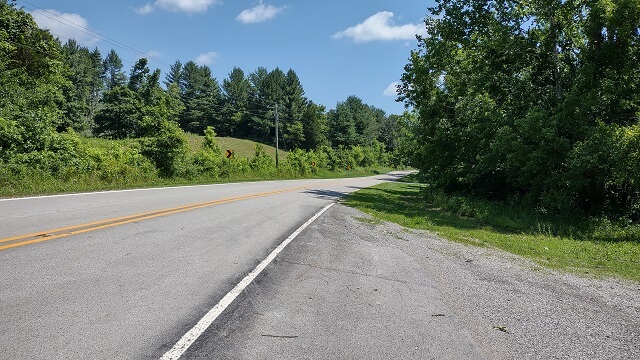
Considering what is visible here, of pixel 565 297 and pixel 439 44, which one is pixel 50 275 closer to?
pixel 565 297

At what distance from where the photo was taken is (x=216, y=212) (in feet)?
35.4

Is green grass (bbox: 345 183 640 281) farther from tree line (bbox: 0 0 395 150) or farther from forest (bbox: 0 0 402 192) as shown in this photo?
tree line (bbox: 0 0 395 150)

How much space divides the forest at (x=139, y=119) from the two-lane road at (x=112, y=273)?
851 cm

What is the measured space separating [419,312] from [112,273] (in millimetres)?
3744

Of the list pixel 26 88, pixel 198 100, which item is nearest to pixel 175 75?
pixel 198 100

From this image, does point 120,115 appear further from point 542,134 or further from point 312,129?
point 542,134

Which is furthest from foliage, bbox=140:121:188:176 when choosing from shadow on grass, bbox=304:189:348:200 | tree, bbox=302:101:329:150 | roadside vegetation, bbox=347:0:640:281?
tree, bbox=302:101:329:150

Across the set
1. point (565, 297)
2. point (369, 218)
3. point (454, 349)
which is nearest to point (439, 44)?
point (369, 218)

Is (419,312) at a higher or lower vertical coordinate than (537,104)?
lower

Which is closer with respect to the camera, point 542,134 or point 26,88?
point 542,134

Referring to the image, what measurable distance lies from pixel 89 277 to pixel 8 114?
51.8 feet

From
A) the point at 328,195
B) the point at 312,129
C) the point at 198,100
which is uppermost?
the point at 198,100

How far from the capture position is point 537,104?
17.0 metres

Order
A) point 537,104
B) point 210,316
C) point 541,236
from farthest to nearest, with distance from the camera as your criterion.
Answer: point 537,104, point 541,236, point 210,316
